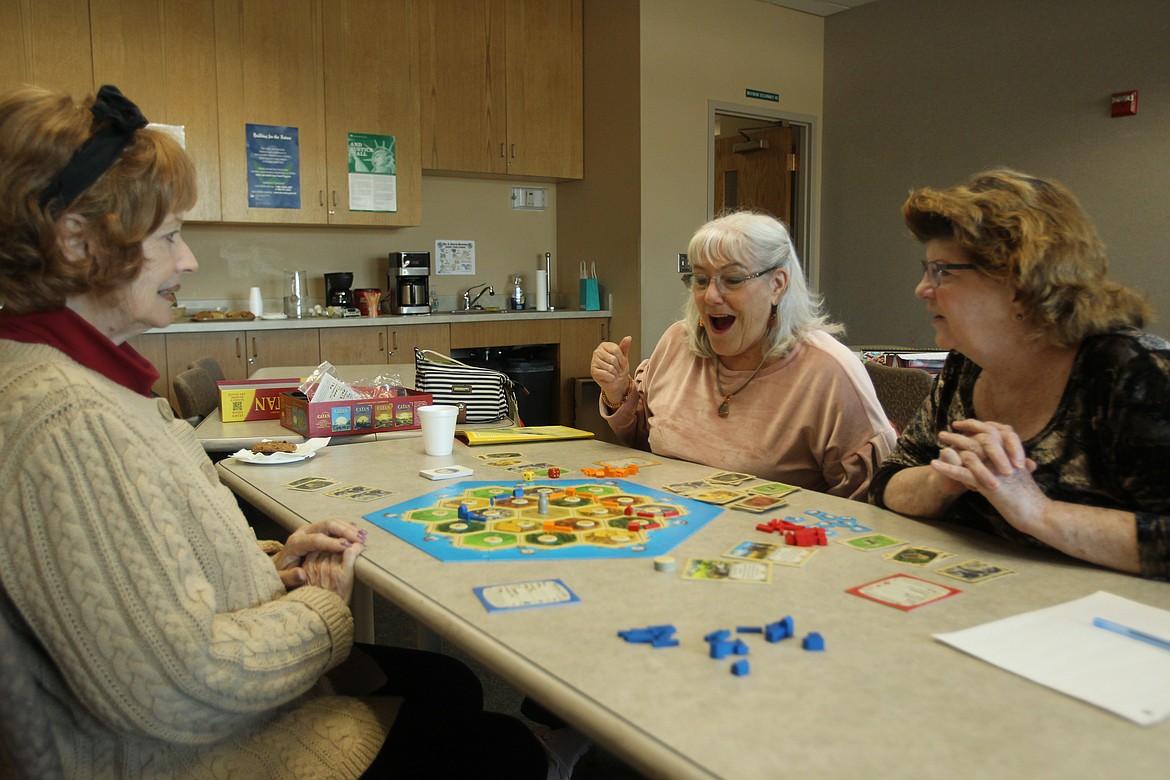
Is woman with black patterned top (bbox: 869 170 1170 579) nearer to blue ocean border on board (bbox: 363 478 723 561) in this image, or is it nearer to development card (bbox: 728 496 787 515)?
development card (bbox: 728 496 787 515)

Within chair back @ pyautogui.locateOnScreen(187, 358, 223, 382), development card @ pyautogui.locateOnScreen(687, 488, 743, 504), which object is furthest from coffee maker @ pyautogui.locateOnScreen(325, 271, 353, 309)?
development card @ pyautogui.locateOnScreen(687, 488, 743, 504)

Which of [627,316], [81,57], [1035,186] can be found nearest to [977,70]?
[627,316]

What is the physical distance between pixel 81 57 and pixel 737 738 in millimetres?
4929

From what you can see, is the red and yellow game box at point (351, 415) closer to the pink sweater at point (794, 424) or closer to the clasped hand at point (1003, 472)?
the pink sweater at point (794, 424)

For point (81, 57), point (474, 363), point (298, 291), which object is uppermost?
point (81, 57)

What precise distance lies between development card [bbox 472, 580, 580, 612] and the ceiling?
6004 mm

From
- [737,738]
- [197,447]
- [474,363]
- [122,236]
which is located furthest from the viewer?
[474,363]

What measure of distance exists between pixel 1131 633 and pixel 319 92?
5.05 metres

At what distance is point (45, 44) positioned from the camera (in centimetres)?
437

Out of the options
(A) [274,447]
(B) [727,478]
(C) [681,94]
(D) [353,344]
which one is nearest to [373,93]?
(D) [353,344]

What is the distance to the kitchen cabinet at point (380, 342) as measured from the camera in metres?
5.02

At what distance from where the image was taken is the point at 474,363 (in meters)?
5.79

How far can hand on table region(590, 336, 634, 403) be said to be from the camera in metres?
2.38

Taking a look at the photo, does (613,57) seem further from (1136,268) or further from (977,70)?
(1136,268)
